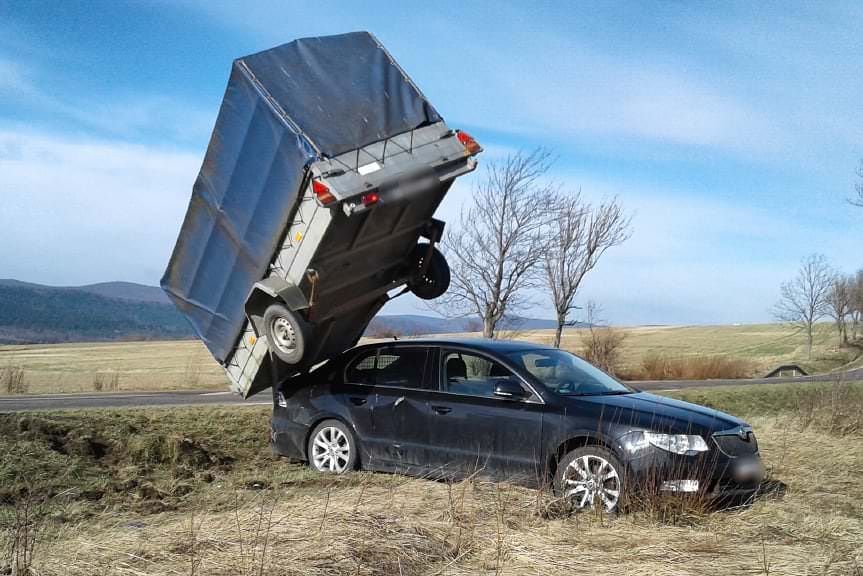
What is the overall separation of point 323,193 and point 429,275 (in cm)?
273

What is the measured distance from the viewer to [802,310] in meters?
55.2

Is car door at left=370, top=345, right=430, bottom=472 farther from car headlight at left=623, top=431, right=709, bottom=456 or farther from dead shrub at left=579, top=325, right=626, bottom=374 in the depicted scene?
dead shrub at left=579, top=325, right=626, bottom=374

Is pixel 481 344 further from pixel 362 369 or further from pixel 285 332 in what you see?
pixel 285 332

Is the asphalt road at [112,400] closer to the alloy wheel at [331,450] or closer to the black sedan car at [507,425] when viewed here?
the black sedan car at [507,425]

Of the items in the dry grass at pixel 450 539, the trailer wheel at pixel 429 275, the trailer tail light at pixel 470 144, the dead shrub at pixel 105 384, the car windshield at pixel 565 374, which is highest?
the trailer tail light at pixel 470 144

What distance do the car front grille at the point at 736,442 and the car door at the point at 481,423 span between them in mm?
1441

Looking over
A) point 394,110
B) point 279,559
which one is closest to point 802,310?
point 394,110

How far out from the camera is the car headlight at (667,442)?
6461mm

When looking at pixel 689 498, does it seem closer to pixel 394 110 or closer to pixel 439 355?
pixel 439 355

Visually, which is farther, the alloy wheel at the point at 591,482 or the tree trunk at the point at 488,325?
the tree trunk at the point at 488,325

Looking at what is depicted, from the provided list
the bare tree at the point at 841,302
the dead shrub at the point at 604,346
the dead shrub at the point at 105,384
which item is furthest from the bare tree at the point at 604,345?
the bare tree at the point at 841,302

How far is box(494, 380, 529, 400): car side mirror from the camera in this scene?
723 centimetres

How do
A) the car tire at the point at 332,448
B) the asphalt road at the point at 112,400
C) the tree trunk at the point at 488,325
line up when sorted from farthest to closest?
the tree trunk at the point at 488,325, the asphalt road at the point at 112,400, the car tire at the point at 332,448

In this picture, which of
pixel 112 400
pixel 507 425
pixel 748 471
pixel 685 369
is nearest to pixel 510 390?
pixel 507 425
